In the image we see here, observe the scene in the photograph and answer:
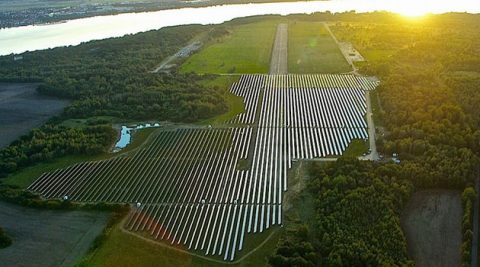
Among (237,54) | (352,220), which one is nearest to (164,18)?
(237,54)

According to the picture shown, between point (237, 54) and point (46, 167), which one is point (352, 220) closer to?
point (46, 167)

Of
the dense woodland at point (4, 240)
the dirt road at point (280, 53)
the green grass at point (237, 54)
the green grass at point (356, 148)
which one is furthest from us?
the green grass at point (237, 54)

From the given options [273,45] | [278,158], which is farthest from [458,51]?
[278,158]

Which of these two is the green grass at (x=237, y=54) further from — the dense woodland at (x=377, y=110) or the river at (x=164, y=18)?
the river at (x=164, y=18)

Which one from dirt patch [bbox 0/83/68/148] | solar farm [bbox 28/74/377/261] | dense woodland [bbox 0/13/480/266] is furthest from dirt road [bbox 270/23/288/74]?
dirt patch [bbox 0/83/68/148]

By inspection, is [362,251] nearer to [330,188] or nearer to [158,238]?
[330,188]

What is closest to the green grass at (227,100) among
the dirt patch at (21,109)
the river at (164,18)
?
the dirt patch at (21,109)

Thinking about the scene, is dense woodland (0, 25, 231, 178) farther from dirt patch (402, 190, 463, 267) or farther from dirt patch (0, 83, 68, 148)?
dirt patch (402, 190, 463, 267)
